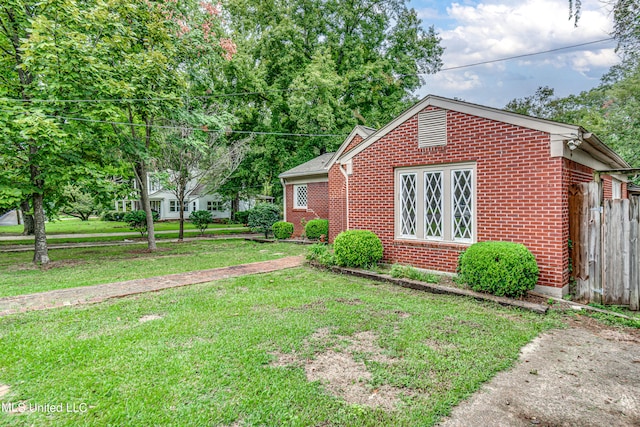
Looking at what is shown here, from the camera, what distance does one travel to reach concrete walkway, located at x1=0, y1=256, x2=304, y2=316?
568cm

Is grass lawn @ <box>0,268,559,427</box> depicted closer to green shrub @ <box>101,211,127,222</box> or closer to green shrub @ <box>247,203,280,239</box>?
green shrub @ <box>247,203,280,239</box>

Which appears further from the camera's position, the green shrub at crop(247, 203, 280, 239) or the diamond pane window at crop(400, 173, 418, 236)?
the green shrub at crop(247, 203, 280, 239)

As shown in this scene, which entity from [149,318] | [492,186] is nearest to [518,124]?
[492,186]

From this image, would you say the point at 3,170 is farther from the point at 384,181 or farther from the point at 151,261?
the point at 384,181

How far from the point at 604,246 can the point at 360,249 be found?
14.9 ft

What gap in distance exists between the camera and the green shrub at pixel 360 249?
7.95 m

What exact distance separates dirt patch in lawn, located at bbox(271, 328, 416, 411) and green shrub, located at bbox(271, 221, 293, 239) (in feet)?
37.6

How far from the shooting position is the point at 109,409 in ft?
8.75

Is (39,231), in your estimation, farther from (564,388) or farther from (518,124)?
(518,124)

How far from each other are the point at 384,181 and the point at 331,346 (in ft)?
16.2

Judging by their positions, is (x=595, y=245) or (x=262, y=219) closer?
(x=595, y=245)

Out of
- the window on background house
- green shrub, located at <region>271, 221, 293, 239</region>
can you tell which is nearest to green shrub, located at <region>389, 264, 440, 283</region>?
green shrub, located at <region>271, 221, 293, 239</region>

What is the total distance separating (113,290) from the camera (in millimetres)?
6609

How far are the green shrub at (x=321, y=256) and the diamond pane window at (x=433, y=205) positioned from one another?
2.58 meters
